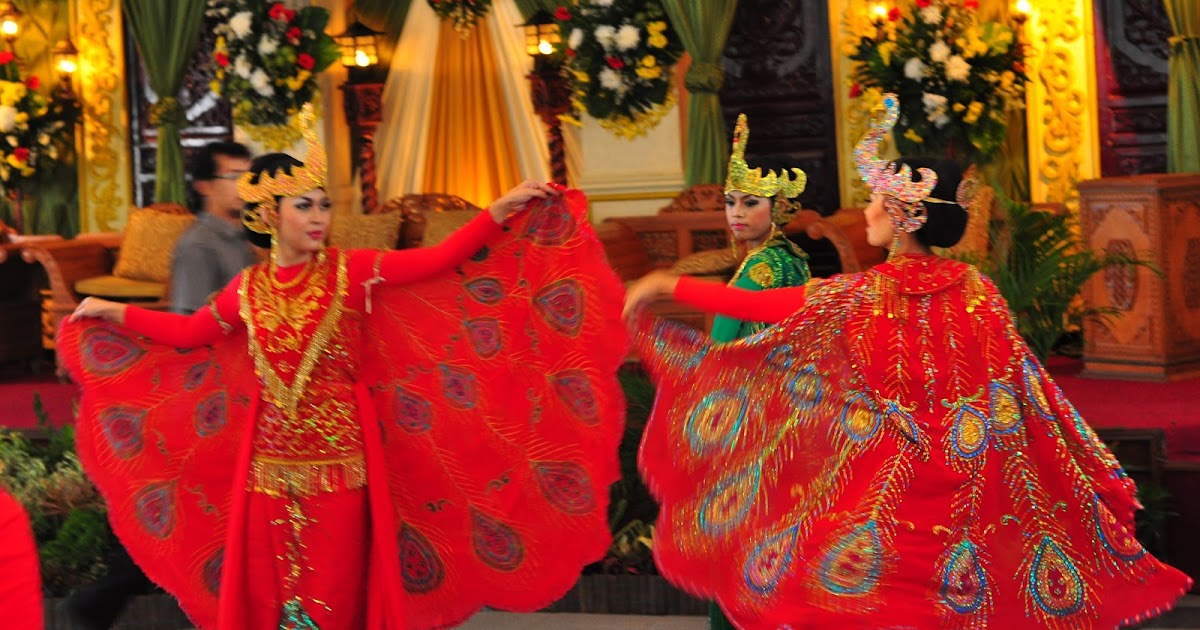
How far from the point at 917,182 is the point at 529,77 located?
21.1 feet

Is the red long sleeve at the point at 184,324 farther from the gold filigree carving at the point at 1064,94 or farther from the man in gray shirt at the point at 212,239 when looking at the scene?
the gold filigree carving at the point at 1064,94

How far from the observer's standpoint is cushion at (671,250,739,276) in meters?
7.57

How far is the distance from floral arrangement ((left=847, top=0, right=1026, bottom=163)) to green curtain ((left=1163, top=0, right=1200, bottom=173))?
758 mm

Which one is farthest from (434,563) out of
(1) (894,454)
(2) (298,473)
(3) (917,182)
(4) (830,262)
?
(4) (830,262)

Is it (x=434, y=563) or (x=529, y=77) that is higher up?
(x=529, y=77)

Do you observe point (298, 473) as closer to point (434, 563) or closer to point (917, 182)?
point (434, 563)

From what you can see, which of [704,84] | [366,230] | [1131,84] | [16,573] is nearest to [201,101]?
[366,230]

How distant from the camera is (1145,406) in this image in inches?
246

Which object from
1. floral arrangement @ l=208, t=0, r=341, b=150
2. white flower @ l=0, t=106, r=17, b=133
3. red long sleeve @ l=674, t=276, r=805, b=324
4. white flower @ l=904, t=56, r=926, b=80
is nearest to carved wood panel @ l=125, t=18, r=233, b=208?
floral arrangement @ l=208, t=0, r=341, b=150

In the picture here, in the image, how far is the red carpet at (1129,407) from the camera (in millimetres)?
5727

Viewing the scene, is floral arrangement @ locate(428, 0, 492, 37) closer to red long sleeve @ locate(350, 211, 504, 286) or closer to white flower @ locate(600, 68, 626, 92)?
white flower @ locate(600, 68, 626, 92)

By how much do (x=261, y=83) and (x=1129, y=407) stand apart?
18.0 ft

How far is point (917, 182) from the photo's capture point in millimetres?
3406

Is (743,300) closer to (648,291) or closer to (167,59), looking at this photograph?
(648,291)
